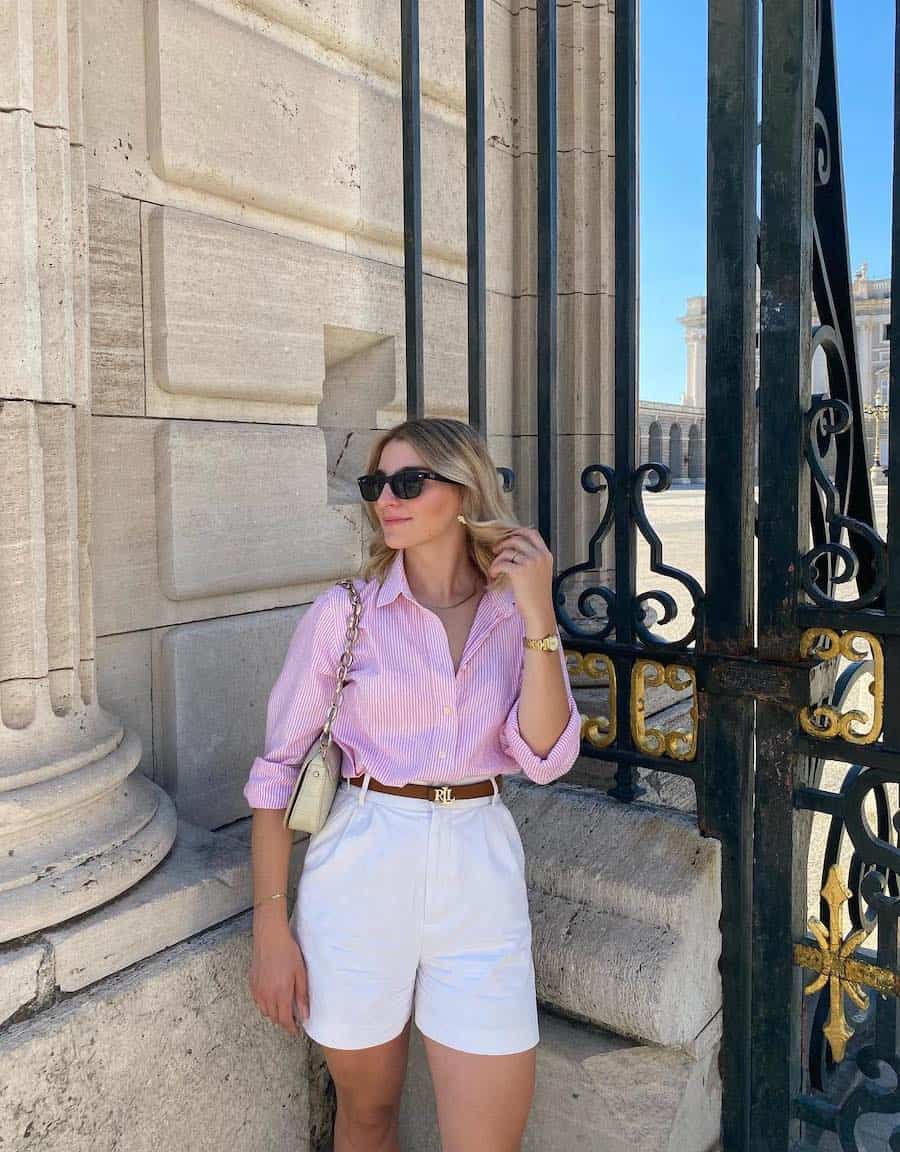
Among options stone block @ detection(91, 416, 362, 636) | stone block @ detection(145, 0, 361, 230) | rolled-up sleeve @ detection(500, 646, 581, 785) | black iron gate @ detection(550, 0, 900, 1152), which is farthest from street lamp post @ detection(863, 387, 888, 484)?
rolled-up sleeve @ detection(500, 646, 581, 785)

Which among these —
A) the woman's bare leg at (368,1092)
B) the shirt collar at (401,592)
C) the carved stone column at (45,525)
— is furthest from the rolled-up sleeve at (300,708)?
the woman's bare leg at (368,1092)

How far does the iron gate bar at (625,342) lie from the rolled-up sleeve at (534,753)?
56cm

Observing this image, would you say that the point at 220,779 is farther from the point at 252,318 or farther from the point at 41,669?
the point at 252,318

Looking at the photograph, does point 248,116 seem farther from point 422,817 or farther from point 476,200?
point 422,817

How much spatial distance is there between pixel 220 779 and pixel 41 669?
0.85m

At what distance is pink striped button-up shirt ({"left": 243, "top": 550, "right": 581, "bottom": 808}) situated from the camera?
2.07 meters

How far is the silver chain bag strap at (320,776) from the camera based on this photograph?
6.66 feet

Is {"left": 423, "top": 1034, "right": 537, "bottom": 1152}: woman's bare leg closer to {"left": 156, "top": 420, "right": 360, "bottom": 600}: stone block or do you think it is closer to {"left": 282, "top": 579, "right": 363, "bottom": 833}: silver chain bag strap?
{"left": 282, "top": 579, "right": 363, "bottom": 833}: silver chain bag strap

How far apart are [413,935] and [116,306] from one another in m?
1.69

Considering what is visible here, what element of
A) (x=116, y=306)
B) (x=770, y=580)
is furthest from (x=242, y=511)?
(x=770, y=580)

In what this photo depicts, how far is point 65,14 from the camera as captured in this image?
7.23 ft

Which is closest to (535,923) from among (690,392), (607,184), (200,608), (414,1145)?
(414,1145)

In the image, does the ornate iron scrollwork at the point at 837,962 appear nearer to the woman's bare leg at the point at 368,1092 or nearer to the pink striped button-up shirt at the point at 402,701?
the pink striped button-up shirt at the point at 402,701

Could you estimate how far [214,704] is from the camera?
9.30 feet
